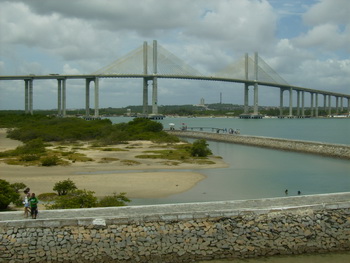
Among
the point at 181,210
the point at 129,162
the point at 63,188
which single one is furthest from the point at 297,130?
the point at 181,210

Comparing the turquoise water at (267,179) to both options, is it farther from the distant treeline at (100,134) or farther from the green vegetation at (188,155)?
the distant treeline at (100,134)

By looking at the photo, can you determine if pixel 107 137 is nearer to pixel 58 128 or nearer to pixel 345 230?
pixel 58 128

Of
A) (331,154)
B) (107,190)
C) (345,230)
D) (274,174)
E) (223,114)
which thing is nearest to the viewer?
(345,230)

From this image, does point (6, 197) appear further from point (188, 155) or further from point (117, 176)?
point (188, 155)

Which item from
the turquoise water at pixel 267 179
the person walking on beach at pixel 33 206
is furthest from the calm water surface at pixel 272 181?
the person walking on beach at pixel 33 206

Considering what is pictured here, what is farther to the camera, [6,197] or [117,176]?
[117,176]

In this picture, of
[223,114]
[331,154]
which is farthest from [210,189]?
[223,114]

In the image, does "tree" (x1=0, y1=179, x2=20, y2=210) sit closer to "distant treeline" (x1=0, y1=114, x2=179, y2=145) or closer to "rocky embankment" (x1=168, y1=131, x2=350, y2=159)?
"rocky embankment" (x1=168, y1=131, x2=350, y2=159)
